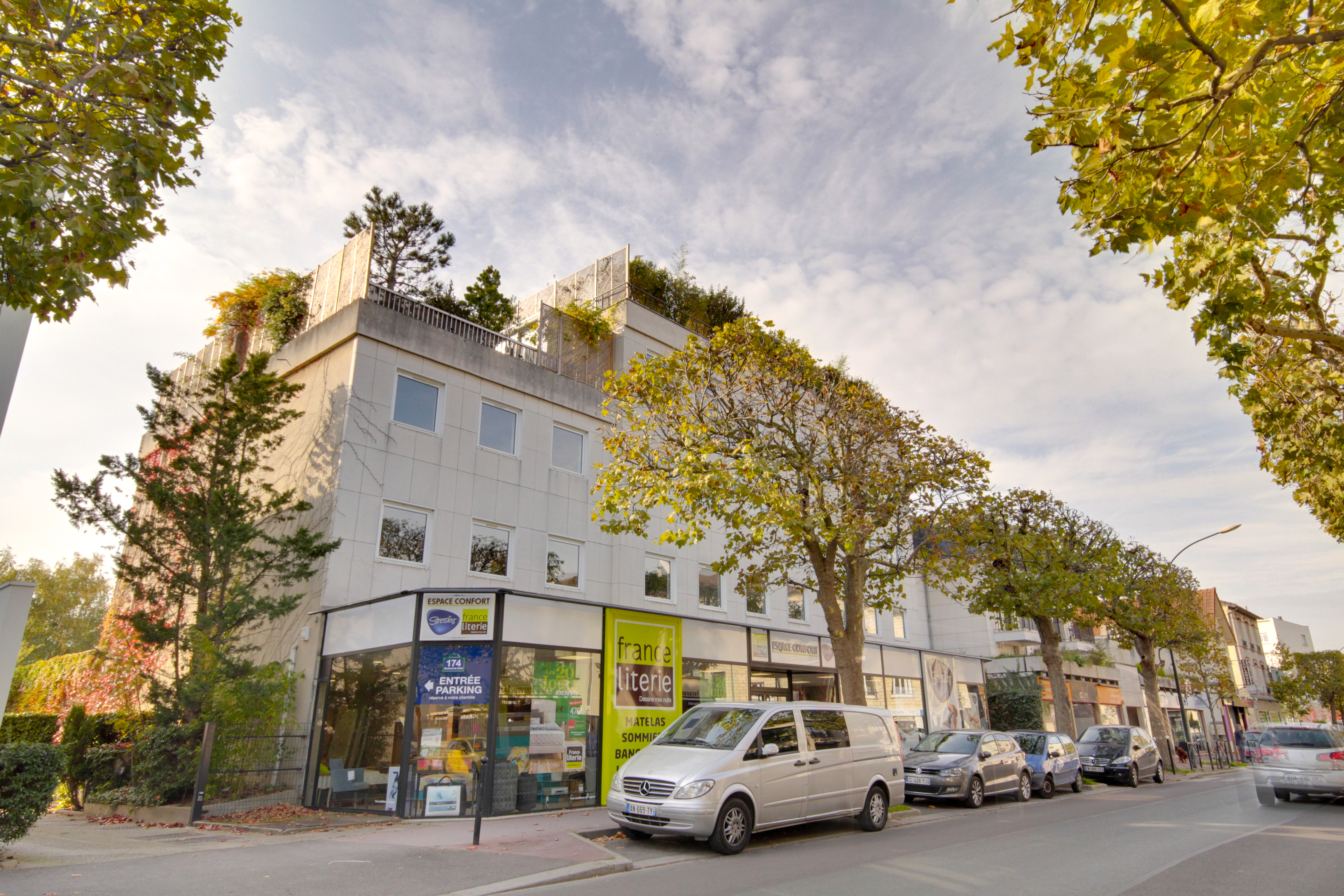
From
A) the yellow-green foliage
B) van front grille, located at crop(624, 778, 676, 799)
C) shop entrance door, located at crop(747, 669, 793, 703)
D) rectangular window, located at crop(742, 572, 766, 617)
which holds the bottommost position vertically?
van front grille, located at crop(624, 778, 676, 799)

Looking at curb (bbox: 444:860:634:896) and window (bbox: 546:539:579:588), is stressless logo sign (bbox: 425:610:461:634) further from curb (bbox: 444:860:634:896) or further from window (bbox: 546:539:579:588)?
curb (bbox: 444:860:634:896)

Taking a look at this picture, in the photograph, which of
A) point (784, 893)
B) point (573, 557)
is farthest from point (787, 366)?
point (784, 893)

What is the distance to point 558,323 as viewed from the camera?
23203 mm

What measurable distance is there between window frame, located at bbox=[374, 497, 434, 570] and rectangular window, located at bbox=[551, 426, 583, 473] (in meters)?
3.85

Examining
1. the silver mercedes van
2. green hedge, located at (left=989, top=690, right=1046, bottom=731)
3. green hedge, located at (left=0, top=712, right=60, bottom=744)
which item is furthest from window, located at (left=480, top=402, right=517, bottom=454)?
green hedge, located at (left=989, top=690, right=1046, bottom=731)

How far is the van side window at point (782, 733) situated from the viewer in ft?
35.8

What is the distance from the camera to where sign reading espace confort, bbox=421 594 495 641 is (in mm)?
13828

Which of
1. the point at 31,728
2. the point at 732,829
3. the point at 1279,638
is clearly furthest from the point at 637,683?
the point at 1279,638

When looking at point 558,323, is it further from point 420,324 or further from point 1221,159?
point 1221,159

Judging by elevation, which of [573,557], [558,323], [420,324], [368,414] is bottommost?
[573,557]

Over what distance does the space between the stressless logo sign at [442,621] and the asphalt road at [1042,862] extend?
636cm

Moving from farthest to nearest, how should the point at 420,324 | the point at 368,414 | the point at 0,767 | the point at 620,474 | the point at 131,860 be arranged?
the point at 420,324 < the point at 368,414 < the point at 620,474 < the point at 131,860 < the point at 0,767

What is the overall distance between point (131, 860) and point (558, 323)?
16.9 m

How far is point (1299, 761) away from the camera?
→ 15867mm
